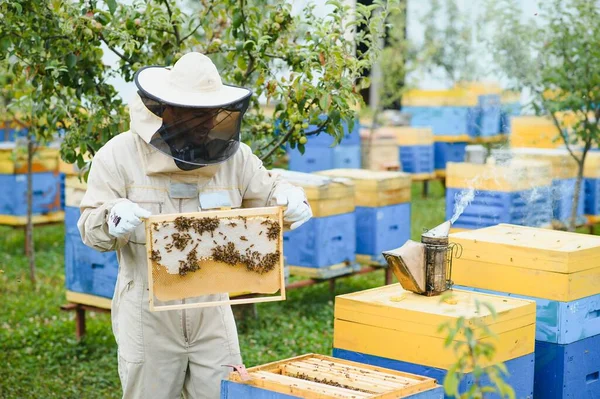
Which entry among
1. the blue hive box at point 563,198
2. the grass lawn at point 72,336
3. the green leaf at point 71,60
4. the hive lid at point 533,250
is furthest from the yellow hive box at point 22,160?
the hive lid at point 533,250

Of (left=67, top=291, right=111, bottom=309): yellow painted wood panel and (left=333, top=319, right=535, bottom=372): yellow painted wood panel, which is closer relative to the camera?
(left=333, top=319, right=535, bottom=372): yellow painted wood panel

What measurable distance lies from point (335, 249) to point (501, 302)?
3.51 metres

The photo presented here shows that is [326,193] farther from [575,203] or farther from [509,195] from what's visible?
[575,203]

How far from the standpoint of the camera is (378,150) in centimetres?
1311

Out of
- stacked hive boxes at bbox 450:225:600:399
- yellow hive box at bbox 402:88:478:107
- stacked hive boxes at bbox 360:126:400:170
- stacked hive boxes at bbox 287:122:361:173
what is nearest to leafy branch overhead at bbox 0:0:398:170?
stacked hive boxes at bbox 450:225:600:399

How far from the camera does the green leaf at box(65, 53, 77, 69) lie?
445 centimetres

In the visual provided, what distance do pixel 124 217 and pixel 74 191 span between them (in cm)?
320

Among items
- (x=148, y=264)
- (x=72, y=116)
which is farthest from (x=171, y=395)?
(x=72, y=116)

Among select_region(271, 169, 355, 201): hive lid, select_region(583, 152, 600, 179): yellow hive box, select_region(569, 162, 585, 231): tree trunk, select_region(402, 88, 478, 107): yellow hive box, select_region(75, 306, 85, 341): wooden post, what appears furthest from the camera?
select_region(402, 88, 478, 107): yellow hive box

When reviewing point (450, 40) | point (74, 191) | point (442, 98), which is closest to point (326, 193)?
point (74, 191)

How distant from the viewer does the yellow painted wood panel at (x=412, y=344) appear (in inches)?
128

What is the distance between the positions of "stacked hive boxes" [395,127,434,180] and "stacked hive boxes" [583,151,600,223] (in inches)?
167

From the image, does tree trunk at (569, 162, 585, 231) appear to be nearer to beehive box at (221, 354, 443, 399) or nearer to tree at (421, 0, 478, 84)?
beehive box at (221, 354, 443, 399)

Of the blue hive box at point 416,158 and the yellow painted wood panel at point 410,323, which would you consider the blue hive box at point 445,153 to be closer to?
the blue hive box at point 416,158
